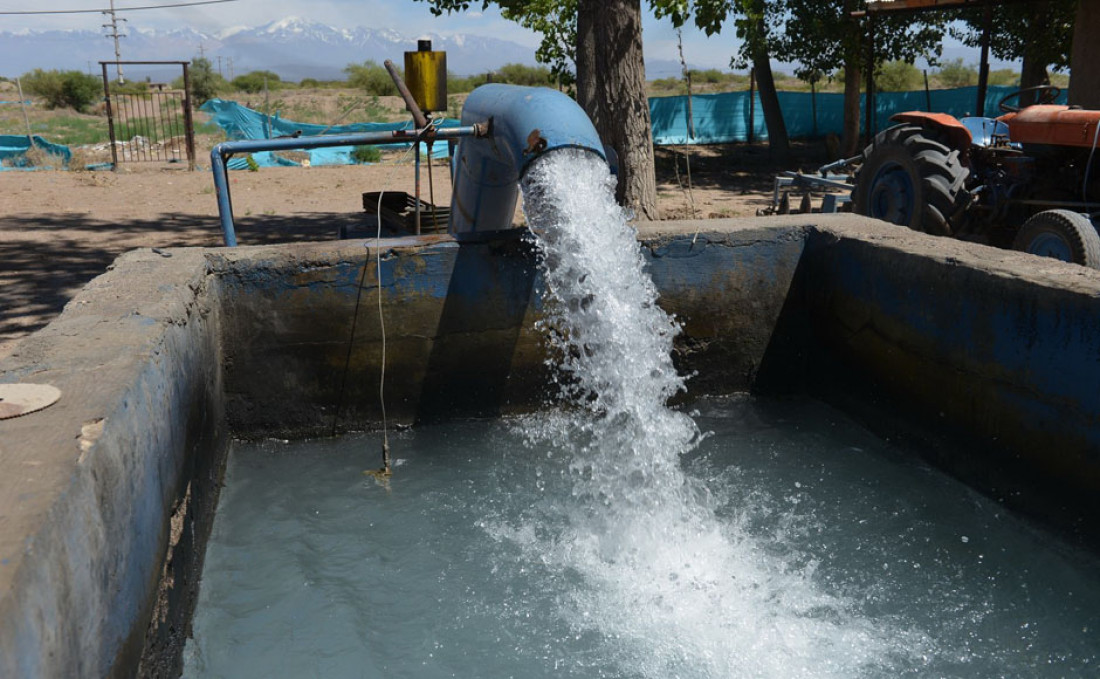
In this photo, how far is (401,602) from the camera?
3.18m

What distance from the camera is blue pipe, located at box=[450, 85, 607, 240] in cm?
A: 399

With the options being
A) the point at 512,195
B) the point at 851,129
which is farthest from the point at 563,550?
the point at 851,129

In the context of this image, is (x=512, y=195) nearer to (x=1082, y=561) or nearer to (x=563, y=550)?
(x=563, y=550)

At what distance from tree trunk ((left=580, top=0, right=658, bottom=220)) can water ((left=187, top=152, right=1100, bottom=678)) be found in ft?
9.06

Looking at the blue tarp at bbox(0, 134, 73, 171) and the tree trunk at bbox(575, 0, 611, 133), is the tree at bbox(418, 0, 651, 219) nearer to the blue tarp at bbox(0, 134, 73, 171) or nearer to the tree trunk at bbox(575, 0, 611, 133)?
the tree trunk at bbox(575, 0, 611, 133)

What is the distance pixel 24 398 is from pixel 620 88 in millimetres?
5502

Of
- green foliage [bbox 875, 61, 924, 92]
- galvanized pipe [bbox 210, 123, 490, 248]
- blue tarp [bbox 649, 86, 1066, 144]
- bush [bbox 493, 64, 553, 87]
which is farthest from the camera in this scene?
bush [bbox 493, 64, 553, 87]

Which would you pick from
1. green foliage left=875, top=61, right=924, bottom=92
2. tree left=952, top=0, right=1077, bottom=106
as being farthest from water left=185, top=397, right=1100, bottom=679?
green foliage left=875, top=61, right=924, bottom=92

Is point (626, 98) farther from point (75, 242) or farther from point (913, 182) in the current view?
point (75, 242)

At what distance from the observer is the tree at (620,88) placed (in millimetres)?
6836

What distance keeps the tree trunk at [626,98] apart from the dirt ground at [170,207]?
1.49 feet

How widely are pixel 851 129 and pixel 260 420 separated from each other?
1425 centimetres

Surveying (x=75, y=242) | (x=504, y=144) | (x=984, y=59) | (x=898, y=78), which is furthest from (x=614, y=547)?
(x=898, y=78)

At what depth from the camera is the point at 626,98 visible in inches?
275
